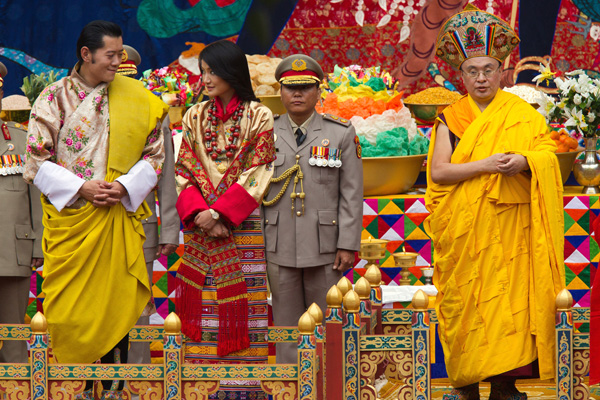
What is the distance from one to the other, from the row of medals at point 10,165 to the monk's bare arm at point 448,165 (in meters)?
1.88

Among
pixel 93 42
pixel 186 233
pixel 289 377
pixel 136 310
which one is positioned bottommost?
pixel 289 377

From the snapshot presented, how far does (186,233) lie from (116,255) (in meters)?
0.29

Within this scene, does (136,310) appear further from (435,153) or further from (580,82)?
(580,82)

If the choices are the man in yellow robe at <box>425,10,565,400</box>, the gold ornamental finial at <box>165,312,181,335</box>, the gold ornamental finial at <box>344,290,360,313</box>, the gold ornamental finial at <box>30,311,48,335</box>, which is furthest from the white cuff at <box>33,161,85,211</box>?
the man in yellow robe at <box>425,10,565,400</box>

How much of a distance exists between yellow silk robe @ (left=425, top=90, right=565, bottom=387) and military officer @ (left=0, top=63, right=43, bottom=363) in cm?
186

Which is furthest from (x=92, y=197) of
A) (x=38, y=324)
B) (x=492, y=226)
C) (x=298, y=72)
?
(x=492, y=226)

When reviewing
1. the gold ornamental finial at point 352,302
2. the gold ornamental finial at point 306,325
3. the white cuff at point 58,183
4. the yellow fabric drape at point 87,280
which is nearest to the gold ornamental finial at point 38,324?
the yellow fabric drape at point 87,280

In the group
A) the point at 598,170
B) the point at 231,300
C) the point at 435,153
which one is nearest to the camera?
the point at 231,300

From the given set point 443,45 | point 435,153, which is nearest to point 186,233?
point 435,153

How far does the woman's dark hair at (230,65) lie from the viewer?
3664 mm

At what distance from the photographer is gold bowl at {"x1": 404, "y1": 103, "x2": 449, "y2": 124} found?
6090mm

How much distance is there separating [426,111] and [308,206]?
7.18 ft

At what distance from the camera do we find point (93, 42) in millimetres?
3691

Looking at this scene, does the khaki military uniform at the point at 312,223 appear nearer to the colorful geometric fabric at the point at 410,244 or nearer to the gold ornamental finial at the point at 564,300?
the colorful geometric fabric at the point at 410,244
